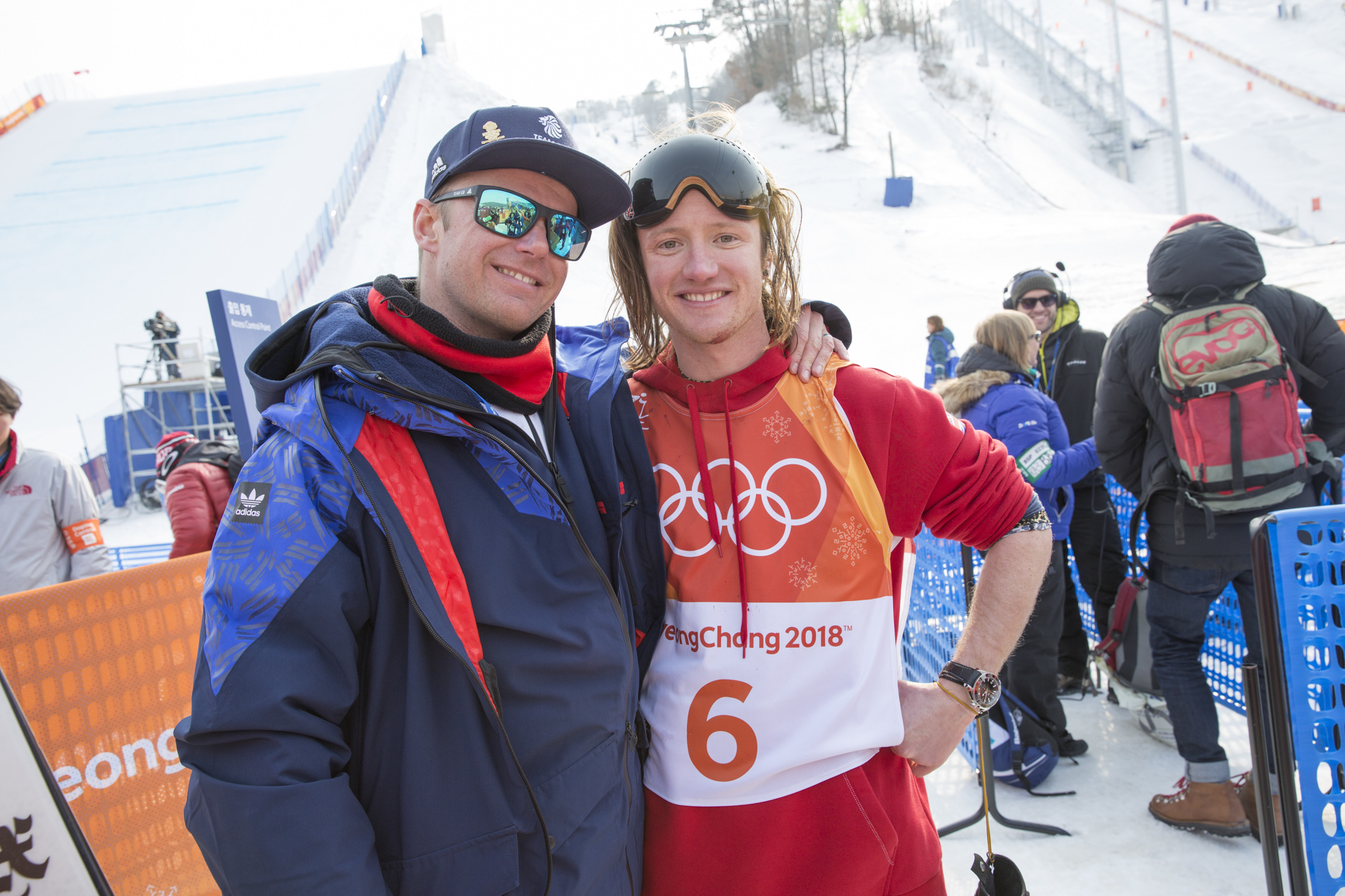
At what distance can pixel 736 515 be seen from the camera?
5.58 ft

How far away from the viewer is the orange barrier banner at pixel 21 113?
37062mm

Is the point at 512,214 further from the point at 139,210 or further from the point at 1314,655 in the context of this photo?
the point at 139,210

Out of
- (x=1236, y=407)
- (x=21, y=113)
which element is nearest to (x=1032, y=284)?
A: (x=1236, y=407)

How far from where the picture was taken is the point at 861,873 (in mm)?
1571

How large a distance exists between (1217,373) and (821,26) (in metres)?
51.0

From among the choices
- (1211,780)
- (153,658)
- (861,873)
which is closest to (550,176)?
(861,873)

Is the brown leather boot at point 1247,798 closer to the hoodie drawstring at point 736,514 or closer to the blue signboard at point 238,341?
the hoodie drawstring at point 736,514

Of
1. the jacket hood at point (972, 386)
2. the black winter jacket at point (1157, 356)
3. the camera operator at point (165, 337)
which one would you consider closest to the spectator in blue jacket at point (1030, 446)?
the jacket hood at point (972, 386)

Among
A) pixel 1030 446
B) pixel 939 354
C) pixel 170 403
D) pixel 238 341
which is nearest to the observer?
pixel 1030 446

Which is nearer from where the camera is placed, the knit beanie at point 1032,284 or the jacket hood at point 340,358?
the jacket hood at point 340,358

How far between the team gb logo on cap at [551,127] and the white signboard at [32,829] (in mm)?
1785

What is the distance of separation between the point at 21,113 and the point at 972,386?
5187 cm

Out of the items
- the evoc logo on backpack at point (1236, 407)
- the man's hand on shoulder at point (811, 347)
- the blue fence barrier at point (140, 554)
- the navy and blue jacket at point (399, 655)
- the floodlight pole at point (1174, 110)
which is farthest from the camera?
the floodlight pole at point (1174, 110)

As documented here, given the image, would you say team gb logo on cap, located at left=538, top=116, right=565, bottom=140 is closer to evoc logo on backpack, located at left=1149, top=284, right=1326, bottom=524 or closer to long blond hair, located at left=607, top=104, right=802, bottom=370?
long blond hair, located at left=607, top=104, right=802, bottom=370
